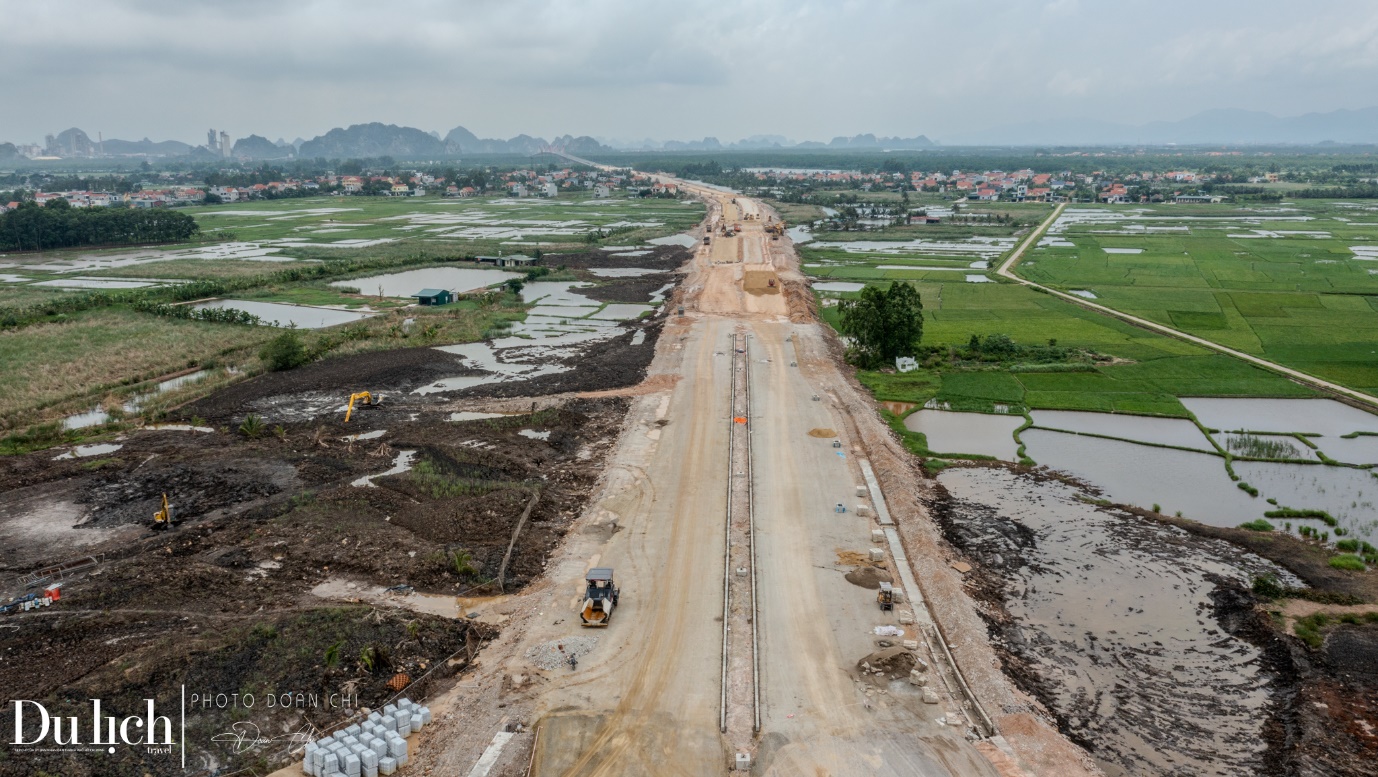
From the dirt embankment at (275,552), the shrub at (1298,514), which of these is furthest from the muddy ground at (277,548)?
the shrub at (1298,514)

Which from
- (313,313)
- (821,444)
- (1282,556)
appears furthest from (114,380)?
(1282,556)

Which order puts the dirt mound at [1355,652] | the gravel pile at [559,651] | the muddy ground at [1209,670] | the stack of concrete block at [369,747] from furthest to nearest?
1. the dirt mound at [1355,652]
2. the gravel pile at [559,651]
3. the muddy ground at [1209,670]
4. the stack of concrete block at [369,747]

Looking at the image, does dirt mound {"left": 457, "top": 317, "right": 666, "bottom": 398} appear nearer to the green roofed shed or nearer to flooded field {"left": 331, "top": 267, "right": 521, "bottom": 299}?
the green roofed shed

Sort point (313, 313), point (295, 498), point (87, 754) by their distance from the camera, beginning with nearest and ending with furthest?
point (87, 754)
point (295, 498)
point (313, 313)

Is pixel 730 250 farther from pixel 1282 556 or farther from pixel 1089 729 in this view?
pixel 1089 729

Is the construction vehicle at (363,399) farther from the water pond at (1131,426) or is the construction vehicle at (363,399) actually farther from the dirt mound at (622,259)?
the dirt mound at (622,259)

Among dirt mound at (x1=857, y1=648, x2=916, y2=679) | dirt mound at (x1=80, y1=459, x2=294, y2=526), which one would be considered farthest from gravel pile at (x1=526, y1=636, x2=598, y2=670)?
dirt mound at (x1=80, y1=459, x2=294, y2=526)

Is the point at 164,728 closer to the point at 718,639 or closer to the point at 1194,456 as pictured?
the point at 718,639
